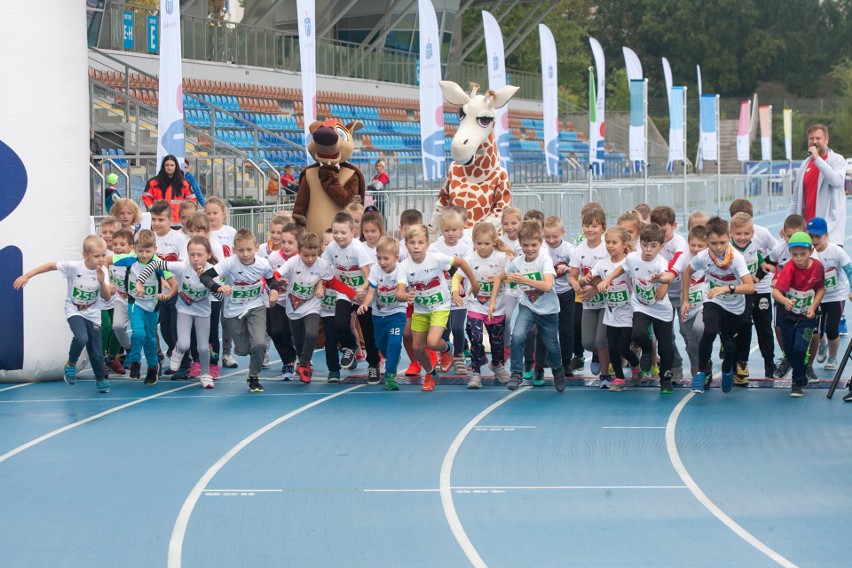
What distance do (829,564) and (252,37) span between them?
30.2m

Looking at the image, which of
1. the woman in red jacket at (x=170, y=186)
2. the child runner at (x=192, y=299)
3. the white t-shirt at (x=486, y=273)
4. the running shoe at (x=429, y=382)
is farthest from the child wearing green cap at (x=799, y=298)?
the woman in red jacket at (x=170, y=186)

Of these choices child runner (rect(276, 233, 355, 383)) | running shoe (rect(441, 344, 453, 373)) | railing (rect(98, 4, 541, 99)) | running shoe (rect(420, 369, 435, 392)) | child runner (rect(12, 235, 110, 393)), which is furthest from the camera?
railing (rect(98, 4, 541, 99))

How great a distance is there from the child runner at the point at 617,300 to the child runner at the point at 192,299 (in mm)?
3465

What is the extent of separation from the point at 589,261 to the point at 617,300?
22.7 inches

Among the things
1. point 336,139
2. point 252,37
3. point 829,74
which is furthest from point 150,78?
point 829,74

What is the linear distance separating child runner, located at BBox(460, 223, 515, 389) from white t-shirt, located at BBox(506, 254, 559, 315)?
11.6 inches

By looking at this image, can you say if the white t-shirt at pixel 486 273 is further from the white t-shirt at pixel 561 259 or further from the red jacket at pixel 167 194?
the red jacket at pixel 167 194

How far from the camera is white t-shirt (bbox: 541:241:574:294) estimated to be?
38.8 ft

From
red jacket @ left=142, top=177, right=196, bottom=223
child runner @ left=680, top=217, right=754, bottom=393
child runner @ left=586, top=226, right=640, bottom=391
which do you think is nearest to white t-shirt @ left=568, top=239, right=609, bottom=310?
child runner @ left=586, top=226, right=640, bottom=391

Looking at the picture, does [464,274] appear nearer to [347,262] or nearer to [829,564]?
[347,262]

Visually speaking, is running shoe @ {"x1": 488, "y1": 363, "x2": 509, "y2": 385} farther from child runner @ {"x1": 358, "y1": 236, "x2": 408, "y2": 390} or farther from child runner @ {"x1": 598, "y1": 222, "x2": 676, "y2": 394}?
child runner @ {"x1": 598, "y1": 222, "x2": 676, "y2": 394}

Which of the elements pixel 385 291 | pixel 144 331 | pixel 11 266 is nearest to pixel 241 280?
pixel 144 331

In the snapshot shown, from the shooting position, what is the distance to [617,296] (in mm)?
11289

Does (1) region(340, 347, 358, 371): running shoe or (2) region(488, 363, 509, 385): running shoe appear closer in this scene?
(2) region(488, 363, 509, 385): running shoe
